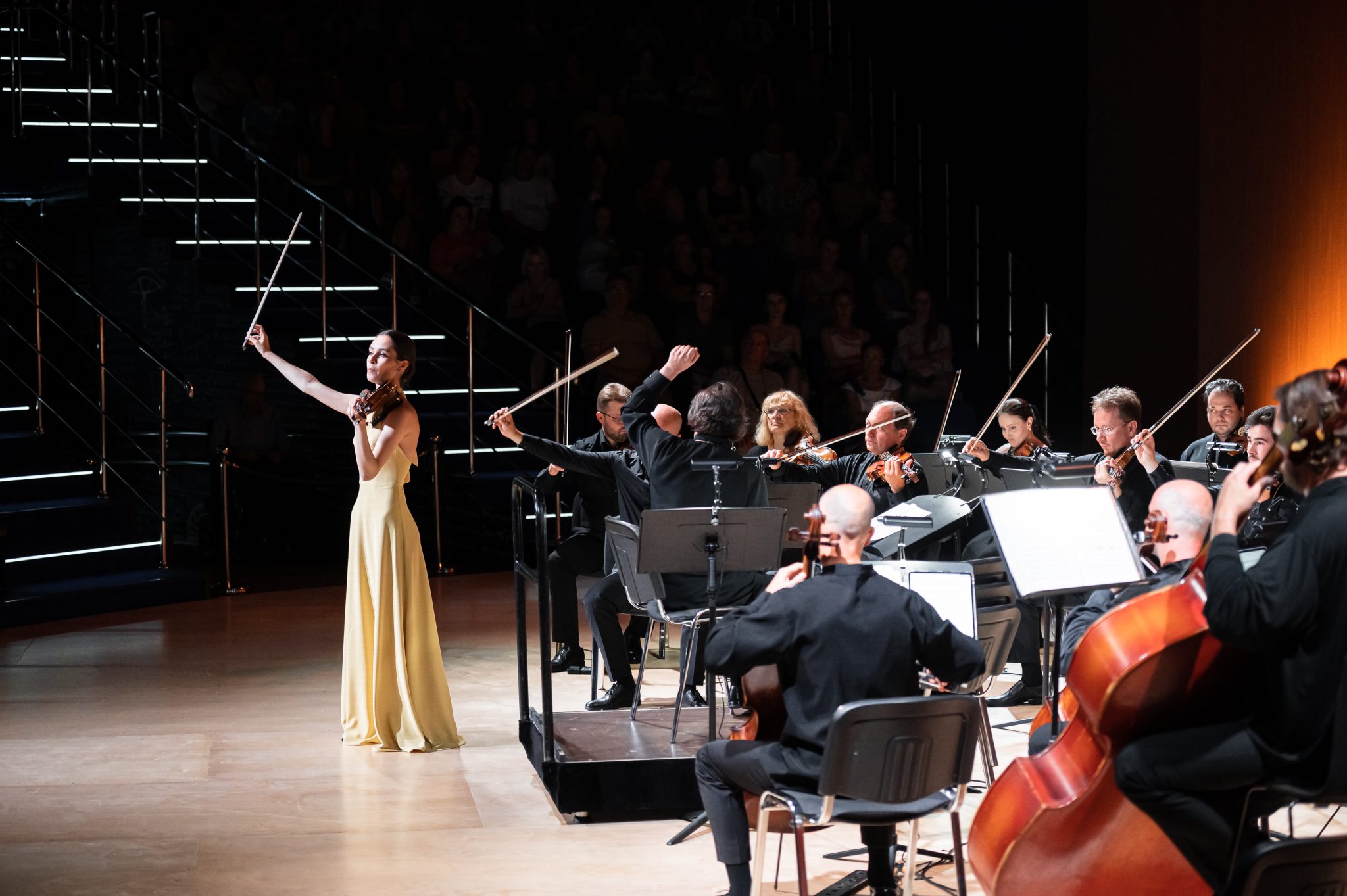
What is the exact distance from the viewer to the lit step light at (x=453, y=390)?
31.8ft

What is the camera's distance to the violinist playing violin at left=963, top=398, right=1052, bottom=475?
635 cm

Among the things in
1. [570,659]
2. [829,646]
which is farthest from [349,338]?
[829,646]

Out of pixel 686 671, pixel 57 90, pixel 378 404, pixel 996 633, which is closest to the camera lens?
pixel 996 633

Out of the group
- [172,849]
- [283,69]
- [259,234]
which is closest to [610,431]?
[172,849]

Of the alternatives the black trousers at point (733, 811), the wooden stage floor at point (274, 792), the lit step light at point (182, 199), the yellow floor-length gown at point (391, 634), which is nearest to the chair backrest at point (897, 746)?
the black trousers at point (733, 811)

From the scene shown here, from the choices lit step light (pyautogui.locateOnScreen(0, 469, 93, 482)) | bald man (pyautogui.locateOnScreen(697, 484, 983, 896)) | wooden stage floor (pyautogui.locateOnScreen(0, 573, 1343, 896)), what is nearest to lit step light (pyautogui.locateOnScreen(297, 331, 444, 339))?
lit step light (pyautogui.locateOnScreen(0, 469, 93, 482))

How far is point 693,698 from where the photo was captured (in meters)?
5.68

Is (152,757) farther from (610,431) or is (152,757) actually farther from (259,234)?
(259,234)

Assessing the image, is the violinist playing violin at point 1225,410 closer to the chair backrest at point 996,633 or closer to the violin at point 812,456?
the violin at point 812,456

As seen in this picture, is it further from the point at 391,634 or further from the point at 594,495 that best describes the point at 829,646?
the point at 594,495

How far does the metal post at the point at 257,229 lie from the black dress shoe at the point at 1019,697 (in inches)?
195

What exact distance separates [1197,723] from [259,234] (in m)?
7.31

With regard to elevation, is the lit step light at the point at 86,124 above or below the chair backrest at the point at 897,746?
above

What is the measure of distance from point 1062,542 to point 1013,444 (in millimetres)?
2718
